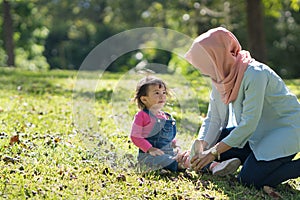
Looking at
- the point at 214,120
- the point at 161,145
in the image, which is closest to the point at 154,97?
the point at 161,145

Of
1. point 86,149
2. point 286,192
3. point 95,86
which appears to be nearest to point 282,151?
point 286,192

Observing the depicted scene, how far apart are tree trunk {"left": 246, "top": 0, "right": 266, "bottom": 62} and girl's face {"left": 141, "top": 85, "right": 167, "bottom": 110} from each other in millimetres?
9192

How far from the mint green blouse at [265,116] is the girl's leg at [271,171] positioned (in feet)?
0.19

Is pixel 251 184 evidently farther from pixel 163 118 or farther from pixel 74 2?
pixel 74 2

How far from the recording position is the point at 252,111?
3754 mm

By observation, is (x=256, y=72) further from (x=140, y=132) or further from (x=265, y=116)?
(x=140, y=132)

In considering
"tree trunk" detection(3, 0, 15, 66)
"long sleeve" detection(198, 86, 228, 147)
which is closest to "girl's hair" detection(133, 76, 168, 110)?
"long sleeve" detection(198, 86, 228, 147)

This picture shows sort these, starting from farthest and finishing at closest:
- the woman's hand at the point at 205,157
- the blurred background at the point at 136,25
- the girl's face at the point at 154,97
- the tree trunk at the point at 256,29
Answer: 1. the blurred background at the point at 136,25
2. the tree trunk at the point at 256,29
3. the girl's face at the point at 154,97
4. the woman's hand at the point at 205,157

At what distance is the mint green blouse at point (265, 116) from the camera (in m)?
3.75

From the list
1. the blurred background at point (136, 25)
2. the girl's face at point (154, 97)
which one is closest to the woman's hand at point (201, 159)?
the girl's face at point (154, 97)

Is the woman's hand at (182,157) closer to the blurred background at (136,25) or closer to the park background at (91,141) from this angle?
the park background at (91,141)

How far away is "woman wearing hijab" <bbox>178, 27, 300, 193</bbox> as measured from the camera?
377 cm

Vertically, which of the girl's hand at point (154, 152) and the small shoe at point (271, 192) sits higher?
the girl's hand at point (154, 152)

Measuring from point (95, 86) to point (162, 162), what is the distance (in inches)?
191
